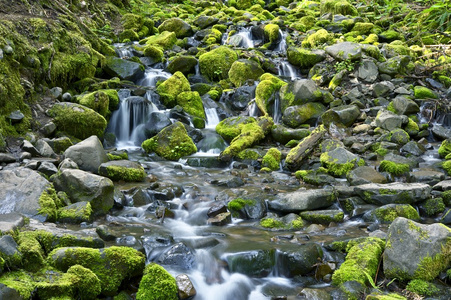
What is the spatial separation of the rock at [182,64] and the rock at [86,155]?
781cm

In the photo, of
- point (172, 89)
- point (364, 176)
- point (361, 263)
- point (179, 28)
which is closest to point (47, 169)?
point (361, 263)

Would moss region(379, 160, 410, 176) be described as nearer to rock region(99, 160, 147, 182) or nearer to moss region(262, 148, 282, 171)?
moss region(262, 148, 282, 171)

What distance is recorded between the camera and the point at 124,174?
25.3 ft

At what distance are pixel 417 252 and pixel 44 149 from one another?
680 cm

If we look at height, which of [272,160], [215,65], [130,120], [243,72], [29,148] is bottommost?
[272,160]

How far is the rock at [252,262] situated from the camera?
194 inches

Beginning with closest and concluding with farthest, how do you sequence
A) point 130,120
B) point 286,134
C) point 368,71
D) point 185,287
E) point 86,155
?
point 185,287
point 86,155
point 286,134
point 130,120
point 368,71

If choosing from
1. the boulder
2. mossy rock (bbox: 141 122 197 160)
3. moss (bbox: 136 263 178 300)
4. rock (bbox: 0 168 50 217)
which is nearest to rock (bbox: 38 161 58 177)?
rock (bbox: 0 168 50 217)

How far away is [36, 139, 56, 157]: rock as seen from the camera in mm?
7742

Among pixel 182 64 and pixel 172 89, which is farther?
pixel 182 64

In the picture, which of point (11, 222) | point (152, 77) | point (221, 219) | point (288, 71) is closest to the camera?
point (11, 222)

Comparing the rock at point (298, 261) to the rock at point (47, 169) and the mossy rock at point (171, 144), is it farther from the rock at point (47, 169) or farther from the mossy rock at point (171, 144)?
the mossy rock at point (171, 144)

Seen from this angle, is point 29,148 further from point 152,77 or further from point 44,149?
point 152,77

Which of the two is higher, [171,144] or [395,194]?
[395,194]
